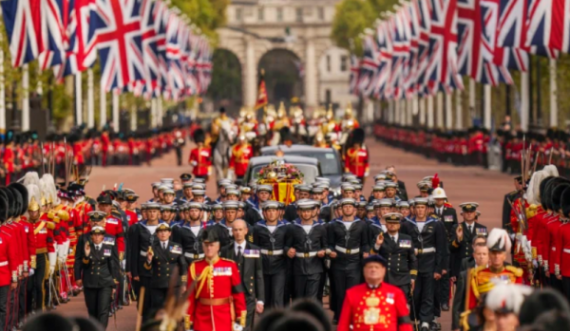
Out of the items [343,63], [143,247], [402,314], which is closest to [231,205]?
[143,247]

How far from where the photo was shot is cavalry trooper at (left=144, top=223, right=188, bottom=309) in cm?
1688

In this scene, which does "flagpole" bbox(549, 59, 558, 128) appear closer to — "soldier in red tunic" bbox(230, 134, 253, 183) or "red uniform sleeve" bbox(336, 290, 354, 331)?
"soldier in red tunic" bbox(230, 134, 253, 183)

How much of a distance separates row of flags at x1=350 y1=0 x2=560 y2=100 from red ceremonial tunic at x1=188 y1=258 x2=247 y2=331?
19.0 m

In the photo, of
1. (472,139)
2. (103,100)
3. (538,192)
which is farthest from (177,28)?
(538,192)

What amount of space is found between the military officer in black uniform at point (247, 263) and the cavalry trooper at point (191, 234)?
1364 mm

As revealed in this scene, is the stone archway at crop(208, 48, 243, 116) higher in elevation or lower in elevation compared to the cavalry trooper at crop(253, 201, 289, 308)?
higher

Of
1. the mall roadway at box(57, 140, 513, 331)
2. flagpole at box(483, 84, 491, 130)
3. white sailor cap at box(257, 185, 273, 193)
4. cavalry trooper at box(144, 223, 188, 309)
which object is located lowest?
the mall roadway at box(57, 140, 513, 331)

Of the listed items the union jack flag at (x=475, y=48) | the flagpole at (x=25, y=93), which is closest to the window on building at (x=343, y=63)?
the flagpole at (x=25, y=93)

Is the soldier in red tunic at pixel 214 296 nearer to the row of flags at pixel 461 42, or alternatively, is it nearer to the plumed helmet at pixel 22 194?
the plumed helmet at pixel 22 194

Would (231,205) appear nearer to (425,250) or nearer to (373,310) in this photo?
(425,250)

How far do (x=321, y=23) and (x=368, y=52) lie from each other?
290ft

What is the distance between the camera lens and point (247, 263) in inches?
612

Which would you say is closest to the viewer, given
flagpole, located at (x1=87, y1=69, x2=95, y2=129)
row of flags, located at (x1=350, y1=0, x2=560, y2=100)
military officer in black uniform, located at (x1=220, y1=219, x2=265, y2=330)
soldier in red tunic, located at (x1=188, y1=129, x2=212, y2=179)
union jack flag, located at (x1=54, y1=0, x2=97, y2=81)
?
military officer in black uniform, located at (x1=220, y1=219, x2=265, y2=330)

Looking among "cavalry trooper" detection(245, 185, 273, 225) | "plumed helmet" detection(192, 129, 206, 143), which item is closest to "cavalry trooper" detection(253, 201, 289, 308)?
"cavalry trooper" detection(245, 185, 273, 225)
